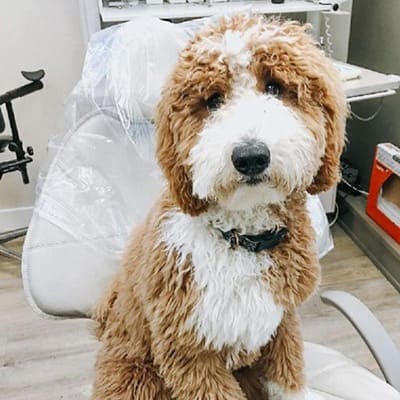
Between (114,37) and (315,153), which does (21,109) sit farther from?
(315,153)

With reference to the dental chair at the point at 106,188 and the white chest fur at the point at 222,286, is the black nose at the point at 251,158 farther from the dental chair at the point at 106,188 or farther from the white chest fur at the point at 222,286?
the dental chair at the point at 106,188

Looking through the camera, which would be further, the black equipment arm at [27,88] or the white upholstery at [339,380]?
the black equipment arm at [27,88]

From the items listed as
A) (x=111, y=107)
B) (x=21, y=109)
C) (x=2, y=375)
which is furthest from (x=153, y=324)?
(x=21, y=109)

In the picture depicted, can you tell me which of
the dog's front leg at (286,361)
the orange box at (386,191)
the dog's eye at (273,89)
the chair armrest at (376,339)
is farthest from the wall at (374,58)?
the dog's eye at (273,89)

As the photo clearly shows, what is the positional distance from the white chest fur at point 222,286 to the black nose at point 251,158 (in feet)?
0.55

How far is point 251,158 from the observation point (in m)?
0.65

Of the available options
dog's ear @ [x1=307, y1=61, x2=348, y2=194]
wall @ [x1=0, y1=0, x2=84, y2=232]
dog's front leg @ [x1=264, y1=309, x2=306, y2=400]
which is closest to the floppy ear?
dog's ear @ [x1=307, y1=61, x2=348, y2=194]

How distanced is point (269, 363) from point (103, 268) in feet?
1.29

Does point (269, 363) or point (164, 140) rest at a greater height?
point (164, 140)

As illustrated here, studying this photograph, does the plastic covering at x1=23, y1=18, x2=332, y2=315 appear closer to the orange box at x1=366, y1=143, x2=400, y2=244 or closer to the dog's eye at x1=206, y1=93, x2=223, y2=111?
the dog's eye at x1=206, y1=93, x2=223, y2=111

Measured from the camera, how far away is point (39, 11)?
2.10m

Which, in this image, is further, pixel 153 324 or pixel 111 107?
pixel 111 107

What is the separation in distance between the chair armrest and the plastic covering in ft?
1.58

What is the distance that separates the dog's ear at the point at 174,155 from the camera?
0.73m
